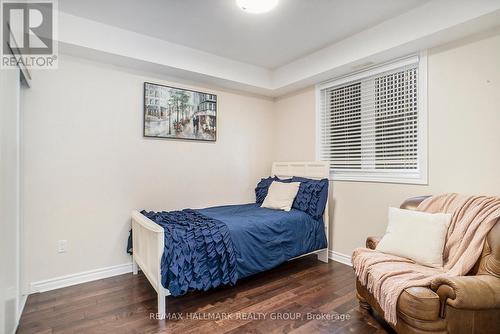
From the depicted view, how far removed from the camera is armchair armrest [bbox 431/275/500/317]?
4.85 ft

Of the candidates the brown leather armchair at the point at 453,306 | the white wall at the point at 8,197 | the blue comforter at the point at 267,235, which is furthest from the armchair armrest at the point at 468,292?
the white wall at the point at 8,197

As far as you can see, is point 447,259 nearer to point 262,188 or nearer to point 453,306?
point 453,306

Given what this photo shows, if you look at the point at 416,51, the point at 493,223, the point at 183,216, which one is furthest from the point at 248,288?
the point at 416,51

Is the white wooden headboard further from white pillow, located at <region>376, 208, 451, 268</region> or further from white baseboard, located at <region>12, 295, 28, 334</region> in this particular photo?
white baseboard, located at <region>12, 295, 28, 334</region>

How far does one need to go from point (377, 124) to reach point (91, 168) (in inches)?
120

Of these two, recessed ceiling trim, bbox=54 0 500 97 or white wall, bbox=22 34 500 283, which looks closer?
recessed ceiling trim, bbox=54 0 500 97

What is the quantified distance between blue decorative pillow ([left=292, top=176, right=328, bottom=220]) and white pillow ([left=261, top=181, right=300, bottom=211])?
0.07 meters

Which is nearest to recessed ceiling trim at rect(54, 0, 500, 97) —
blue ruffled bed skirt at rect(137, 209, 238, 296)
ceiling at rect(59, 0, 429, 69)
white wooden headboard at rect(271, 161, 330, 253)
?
ceiling at rect(59, 0, 429, 69)

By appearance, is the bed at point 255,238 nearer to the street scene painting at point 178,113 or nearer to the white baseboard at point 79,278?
the white baseboard at point 79,278

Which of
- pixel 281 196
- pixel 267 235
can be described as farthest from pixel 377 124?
pixel 267 235

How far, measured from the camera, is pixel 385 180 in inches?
113

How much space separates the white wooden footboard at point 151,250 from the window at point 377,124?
2252mm

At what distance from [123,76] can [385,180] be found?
3.00 metres

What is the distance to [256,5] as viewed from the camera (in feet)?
7.18
